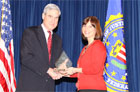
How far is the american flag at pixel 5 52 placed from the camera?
157 inches

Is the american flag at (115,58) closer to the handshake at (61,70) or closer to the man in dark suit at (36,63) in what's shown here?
the handshake at (61,70)

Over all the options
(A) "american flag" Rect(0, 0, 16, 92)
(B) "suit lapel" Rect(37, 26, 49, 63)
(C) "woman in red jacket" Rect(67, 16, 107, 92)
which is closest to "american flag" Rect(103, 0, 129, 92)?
(C) "woman in red jacket" Rect(67, 16, 107, 92)

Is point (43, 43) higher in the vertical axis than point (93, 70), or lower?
higher

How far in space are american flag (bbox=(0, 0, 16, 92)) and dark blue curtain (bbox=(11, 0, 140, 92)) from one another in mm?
1364

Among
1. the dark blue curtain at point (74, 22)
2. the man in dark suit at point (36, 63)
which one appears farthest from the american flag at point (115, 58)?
the man in dark suit at point (36, 63)

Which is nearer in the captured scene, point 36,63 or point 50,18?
point 36,63

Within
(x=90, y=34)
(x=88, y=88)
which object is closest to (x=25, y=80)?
(x=88, y=88)

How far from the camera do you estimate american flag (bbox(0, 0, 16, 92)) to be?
399 cm

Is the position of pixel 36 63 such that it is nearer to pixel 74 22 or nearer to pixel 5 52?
pixel 5 52

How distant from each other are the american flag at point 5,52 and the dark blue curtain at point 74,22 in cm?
136

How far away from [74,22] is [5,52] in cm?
224

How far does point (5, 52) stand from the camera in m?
4.09

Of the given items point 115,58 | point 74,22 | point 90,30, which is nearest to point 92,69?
point 90,30

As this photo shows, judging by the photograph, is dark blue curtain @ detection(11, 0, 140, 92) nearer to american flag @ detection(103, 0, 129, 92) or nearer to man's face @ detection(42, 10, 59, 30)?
american flag @ detection(103, 0, 129, 92)
